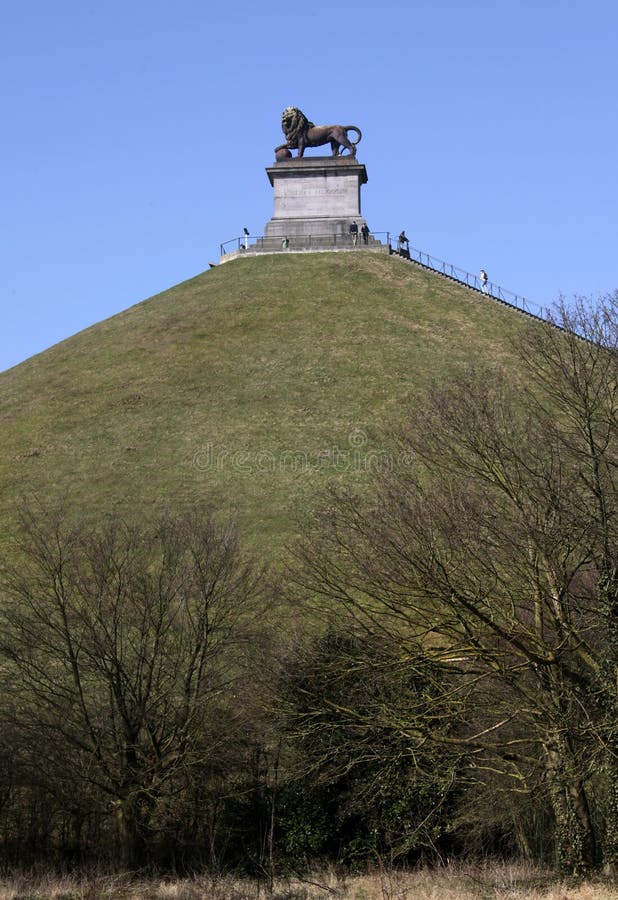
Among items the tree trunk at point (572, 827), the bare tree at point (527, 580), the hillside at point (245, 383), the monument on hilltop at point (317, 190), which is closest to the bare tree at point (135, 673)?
the bare tree at point (527, 580)

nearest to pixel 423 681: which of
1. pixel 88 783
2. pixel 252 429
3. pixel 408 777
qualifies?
pixel 408 777

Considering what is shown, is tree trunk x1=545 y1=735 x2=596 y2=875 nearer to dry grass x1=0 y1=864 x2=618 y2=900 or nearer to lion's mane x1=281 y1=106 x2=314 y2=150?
dry grass x1=0 y1=864 x2=618 y2=900

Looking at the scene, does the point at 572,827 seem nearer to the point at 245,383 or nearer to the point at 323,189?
the point at 245,383

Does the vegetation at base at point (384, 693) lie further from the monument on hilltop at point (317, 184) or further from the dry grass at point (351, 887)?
the monument on hilltop at point (317, 184)

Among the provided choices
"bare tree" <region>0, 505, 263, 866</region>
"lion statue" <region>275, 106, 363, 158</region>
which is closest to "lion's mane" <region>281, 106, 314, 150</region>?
"lion statue" <region>275, 106, 363, 158</region>

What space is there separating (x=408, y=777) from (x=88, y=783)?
6059mm

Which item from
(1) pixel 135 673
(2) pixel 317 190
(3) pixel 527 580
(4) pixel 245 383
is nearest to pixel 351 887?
(3) pixel 527 580

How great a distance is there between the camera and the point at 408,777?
19891 millimetres

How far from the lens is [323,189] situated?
7231cm

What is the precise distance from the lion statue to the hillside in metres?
7.79

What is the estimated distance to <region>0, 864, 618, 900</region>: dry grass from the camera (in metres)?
15.5

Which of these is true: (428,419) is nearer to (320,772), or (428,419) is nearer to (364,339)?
(320,772)

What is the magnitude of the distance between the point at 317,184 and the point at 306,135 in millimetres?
3467

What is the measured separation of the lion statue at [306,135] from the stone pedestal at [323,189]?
85 cm
